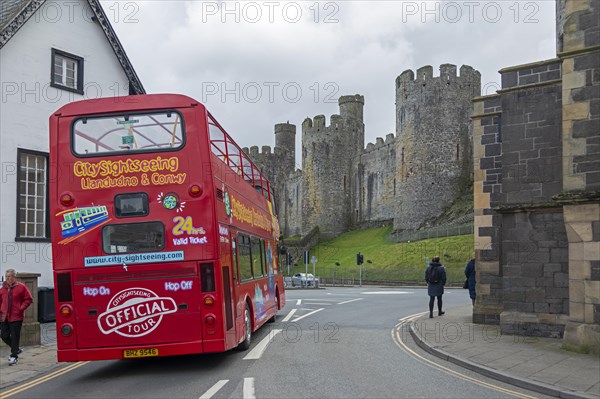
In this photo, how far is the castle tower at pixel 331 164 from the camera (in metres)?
68.5

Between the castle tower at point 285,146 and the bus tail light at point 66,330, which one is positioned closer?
the bus tail light at point 66,330

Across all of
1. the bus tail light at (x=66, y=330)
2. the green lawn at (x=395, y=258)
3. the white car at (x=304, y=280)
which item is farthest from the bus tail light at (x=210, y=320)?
the white car at (x=304, y=280)

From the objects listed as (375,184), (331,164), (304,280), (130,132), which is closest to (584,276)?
(130,132)

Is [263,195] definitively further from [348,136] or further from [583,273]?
[348,136]

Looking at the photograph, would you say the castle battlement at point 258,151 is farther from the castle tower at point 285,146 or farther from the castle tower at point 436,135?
the castle tower at point 436,135

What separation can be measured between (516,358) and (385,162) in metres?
54.3

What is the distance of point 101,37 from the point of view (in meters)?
20.8

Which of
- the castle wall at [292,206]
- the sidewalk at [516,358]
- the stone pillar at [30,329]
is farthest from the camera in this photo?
the castle wall at [292,206]

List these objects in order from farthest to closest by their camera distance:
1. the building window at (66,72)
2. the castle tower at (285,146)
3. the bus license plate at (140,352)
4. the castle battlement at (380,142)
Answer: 1. the castle tower at (285,146)
2. the castle battlement at (380,142)
3. the building window at (66,72)
4. the bus license plate at (140,352)

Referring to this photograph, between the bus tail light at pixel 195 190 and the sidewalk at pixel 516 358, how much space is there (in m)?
5.12

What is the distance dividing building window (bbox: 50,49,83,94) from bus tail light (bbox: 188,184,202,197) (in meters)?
11.2

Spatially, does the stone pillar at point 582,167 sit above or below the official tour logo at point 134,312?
above

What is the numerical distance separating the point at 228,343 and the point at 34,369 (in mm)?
3529

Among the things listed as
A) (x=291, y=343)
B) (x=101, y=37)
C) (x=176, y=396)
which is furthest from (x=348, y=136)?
(x=176, y=396)
